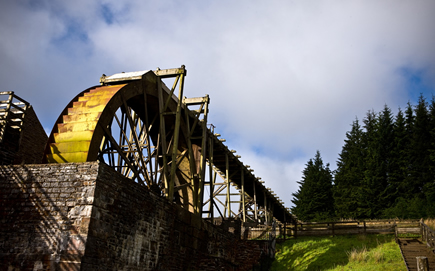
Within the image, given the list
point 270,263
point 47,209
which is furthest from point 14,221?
point 270,263

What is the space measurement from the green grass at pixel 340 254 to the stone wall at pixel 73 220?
7.37 metres

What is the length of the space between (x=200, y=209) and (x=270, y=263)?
11.7ft

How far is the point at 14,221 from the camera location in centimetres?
795

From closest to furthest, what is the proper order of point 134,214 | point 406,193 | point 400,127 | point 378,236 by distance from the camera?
point 134,214, point 378,236, point 406,193, point 400,127

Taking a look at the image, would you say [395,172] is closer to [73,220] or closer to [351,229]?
[351,229]

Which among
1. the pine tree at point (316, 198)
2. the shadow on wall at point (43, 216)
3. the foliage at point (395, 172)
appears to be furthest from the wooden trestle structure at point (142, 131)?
the pine tree at point (316, 198)

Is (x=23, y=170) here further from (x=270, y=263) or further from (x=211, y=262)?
(x=270, y=263)

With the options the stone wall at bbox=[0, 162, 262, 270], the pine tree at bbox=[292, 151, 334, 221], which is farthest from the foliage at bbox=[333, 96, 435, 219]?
the stone wall at bbox=[0, 162, 262, 270]

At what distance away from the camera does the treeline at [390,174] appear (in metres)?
28.5

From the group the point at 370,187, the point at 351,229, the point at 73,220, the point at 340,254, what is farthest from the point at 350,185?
the point at 73,220

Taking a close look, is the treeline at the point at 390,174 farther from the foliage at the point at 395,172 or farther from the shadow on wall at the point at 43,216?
the shadow on wall at the point at 43,216

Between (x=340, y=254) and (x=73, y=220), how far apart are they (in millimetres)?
11251

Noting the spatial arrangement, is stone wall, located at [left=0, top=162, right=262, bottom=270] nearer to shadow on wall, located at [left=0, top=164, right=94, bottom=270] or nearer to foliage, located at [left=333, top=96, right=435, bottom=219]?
shadow on wall, located at [left=0, top=164, right=94, bottom=270]

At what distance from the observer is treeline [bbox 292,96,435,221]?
28547 millimetres
